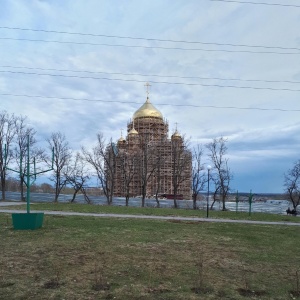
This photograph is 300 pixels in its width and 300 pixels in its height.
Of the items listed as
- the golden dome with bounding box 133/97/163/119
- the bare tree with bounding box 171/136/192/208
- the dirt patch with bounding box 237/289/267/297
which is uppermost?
the golden dome with bounding box 133/97/163/119

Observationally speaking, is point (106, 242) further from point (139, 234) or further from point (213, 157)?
point (213, 157)

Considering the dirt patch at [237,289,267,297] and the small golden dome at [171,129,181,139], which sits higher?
the small golden dome at [171,129,181,139]

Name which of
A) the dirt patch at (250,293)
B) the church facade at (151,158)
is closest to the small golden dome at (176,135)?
the church facade at (151,158)

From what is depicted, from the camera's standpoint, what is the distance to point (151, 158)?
46.6 meters

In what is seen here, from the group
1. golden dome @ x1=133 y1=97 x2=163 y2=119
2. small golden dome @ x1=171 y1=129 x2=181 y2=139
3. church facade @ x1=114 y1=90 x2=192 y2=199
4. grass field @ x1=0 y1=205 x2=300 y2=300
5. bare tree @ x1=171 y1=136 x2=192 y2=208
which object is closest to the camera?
grass field @ x1=0 y1=205 x2=300 y2=300

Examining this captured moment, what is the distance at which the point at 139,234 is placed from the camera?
11.3 m

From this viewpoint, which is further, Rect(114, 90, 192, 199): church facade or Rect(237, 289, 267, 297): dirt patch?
Rect(114, 90, 192, 199): church facade

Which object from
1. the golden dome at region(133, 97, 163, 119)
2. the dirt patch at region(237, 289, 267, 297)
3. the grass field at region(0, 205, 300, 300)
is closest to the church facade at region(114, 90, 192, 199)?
the golden dome at region(133, 97, 163, 119)

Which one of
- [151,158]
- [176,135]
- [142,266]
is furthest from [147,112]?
[142,266]

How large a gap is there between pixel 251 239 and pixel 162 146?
134ft

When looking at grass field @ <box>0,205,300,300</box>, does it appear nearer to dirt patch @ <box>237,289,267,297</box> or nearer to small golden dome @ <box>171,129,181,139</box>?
dirt patch @ <box>237,289,267,297</box>

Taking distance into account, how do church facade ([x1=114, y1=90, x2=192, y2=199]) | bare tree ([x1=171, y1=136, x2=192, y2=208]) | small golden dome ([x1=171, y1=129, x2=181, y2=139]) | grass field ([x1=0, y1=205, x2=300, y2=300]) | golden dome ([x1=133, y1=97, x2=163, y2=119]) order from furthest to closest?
golden dome ([x1=133, y1=97, x2=163, y2=119]) < small golden dome ([x1=171, y1=129, x2=181, y2=139]) < church facade ([x1=114, y1=90, x2=192, y2=199]) < bare tree ([x1=171, y1=136, x2=192, y2=208]) < grass field ([x1=0, y1=205, x2=300, y2=300])

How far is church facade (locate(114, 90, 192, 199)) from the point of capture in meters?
46.6

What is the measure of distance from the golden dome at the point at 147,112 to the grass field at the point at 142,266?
56237 mm
